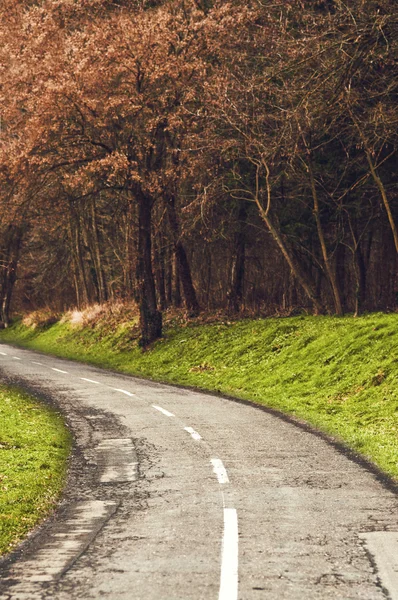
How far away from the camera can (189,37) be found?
31.4 metres

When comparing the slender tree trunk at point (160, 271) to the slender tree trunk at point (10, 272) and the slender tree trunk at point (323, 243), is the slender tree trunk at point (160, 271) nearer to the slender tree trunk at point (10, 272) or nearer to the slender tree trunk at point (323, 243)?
the slender tree trunk at point (323, 243)

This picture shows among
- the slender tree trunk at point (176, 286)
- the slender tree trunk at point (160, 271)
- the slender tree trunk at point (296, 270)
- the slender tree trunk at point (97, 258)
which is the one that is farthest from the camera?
the slender tree trunk at point (97, 258)

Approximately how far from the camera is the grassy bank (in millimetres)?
17141

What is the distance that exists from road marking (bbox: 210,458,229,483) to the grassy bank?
7.96ft

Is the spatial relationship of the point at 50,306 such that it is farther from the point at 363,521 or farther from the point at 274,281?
the point at 363,521

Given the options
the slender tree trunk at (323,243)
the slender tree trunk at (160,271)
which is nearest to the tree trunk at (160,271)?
the slender tree trunk at (160,271)

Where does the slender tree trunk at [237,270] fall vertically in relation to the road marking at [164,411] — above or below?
above

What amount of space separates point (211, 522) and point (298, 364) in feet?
51.7

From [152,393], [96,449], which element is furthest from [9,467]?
[152,393]

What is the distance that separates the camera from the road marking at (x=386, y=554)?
6.72 m

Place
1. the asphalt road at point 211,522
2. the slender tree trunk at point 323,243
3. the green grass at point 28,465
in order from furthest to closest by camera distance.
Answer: the slender tree trunk at point 323,243
the green grass at point 28,465
the asphalt road at point 211,522

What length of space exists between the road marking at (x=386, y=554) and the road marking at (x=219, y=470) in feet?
10.2

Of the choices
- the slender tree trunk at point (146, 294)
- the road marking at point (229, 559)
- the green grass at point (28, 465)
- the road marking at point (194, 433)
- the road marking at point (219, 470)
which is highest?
the slender tree trunk at point (146, 294)

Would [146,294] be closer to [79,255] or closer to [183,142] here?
[183,142]
